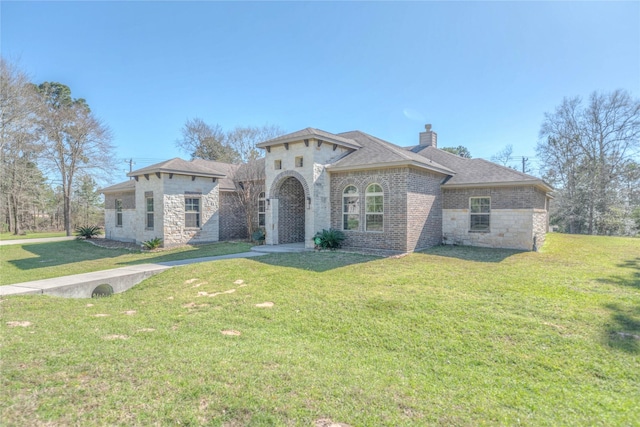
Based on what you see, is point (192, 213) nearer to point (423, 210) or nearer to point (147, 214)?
point (147, 214)

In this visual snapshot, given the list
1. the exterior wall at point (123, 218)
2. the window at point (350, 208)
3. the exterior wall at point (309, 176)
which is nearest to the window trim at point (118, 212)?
the exterior wall at point (123, 218)

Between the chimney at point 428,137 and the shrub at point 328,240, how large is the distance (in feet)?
32.8

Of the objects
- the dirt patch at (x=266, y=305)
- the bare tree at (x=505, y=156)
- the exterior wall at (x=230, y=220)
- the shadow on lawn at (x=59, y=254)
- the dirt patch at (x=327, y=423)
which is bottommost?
the dirt patch at (x=327, y=423)

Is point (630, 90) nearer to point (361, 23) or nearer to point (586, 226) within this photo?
point (586, 226)

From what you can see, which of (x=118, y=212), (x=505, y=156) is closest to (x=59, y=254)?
(x=118, y=212)

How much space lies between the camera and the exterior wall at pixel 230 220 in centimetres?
1764

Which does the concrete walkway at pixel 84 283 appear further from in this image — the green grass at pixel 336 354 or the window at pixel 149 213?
the window at pixel 149 213

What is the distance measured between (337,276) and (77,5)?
10550mm

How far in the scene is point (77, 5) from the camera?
913cm

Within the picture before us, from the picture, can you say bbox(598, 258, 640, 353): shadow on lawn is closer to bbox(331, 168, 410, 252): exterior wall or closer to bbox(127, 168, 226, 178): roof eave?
bbox(331, 168, 410, 252): exterior wall

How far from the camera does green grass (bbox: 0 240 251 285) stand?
9.70 metres

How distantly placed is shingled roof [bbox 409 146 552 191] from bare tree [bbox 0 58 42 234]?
84.6ft

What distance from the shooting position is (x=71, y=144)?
2583 cm

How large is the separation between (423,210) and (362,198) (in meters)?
2.48
